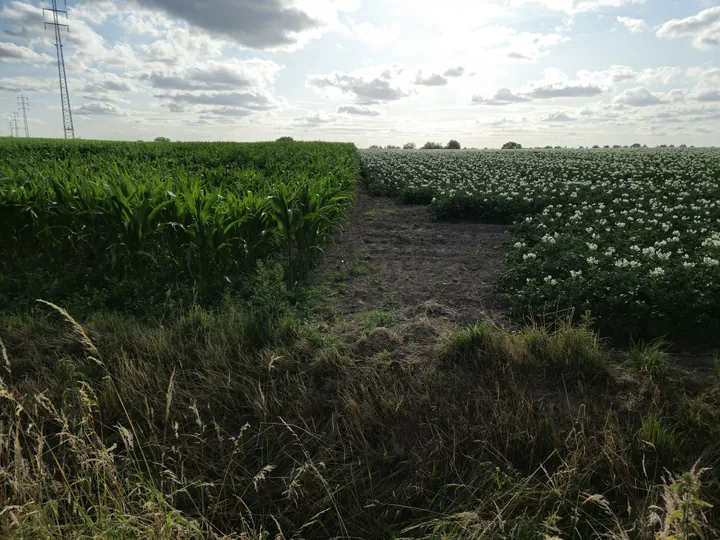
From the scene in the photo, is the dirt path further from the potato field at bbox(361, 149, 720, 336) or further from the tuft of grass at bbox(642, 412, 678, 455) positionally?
the tuft of grass at bbox(642, 412, 678, 455)

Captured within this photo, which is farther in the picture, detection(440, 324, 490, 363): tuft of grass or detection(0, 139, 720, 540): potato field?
detection(440, 324, 490, 363): tuft of grass

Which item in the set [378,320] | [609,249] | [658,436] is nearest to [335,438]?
[378,320]

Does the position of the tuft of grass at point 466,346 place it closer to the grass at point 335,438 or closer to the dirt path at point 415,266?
the grass at point 335,438

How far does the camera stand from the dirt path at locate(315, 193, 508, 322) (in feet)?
18.4

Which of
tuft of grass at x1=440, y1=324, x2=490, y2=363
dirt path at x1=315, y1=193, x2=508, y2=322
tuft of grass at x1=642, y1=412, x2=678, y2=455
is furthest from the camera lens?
dirt path at x1=315, y1=193, x2=508, y2=322

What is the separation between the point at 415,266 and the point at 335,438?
434 cm

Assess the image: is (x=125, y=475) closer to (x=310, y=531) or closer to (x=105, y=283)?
(x=310, y=531)

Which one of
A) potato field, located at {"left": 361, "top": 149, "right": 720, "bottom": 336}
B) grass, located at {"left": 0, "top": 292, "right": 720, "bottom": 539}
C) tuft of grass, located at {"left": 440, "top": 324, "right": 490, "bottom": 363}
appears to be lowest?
grass, located at {"left": 0, "top": 292, "right": 720, "bottom": 539}

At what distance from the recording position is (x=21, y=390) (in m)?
3.73

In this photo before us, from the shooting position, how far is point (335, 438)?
3.23 m

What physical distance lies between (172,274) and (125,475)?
11.2 feet

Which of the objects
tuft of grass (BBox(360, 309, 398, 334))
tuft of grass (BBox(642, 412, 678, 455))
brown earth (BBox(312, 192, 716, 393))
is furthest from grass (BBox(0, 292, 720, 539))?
tuft of grass (BBox(360, 309, 398, 334))

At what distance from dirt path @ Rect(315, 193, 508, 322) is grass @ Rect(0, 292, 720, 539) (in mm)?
1296

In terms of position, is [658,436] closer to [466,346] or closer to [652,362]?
[652,362]
